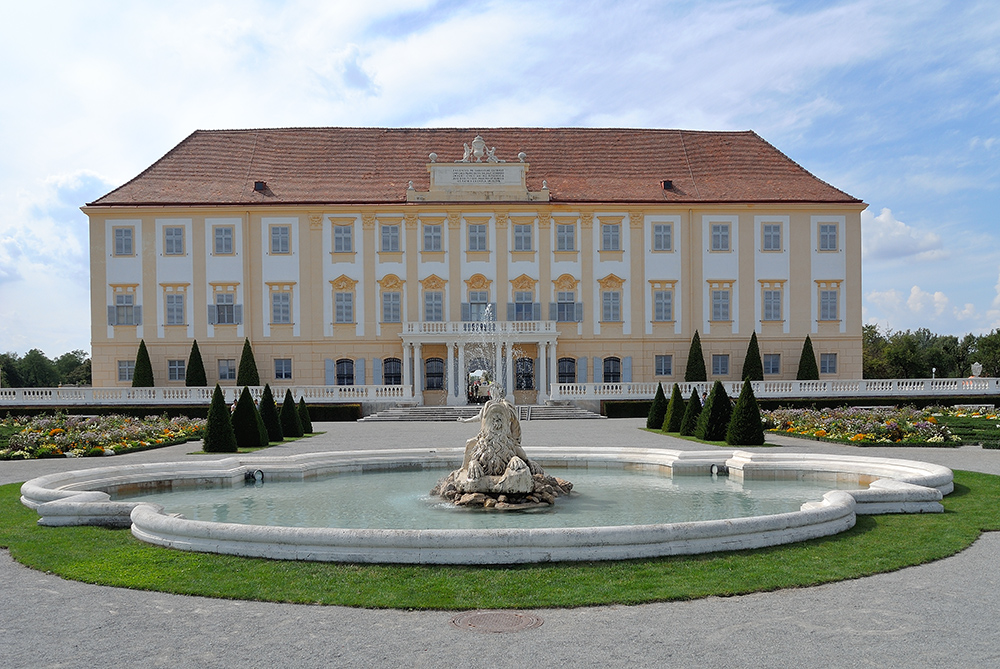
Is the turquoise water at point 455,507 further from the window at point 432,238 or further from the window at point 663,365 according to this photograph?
the window at point 432,238

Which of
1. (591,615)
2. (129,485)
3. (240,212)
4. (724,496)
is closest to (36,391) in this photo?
(240,212)

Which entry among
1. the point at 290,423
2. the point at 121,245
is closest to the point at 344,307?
the point at 121,245

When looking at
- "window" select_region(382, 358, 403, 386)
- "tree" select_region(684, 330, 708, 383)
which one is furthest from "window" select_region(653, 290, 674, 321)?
"window" select_region(382, 358, 403, 386)

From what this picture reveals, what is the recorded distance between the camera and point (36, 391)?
3403 centimetres

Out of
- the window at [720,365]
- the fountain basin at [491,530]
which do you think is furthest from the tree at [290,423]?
the window at [720,365]

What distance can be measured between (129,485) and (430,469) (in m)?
5.01

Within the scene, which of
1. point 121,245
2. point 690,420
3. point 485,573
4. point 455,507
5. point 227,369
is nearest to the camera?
point 485,573

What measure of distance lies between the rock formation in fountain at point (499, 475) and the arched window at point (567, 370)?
28.8 metres

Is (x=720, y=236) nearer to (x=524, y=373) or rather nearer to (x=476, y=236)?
(x=524, y=373)

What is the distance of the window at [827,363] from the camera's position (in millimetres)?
40906

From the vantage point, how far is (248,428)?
67.6ft

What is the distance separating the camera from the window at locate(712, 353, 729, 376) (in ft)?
134

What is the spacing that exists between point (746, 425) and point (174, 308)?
99.8ft

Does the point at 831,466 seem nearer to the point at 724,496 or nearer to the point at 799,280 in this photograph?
the point at 724,496
